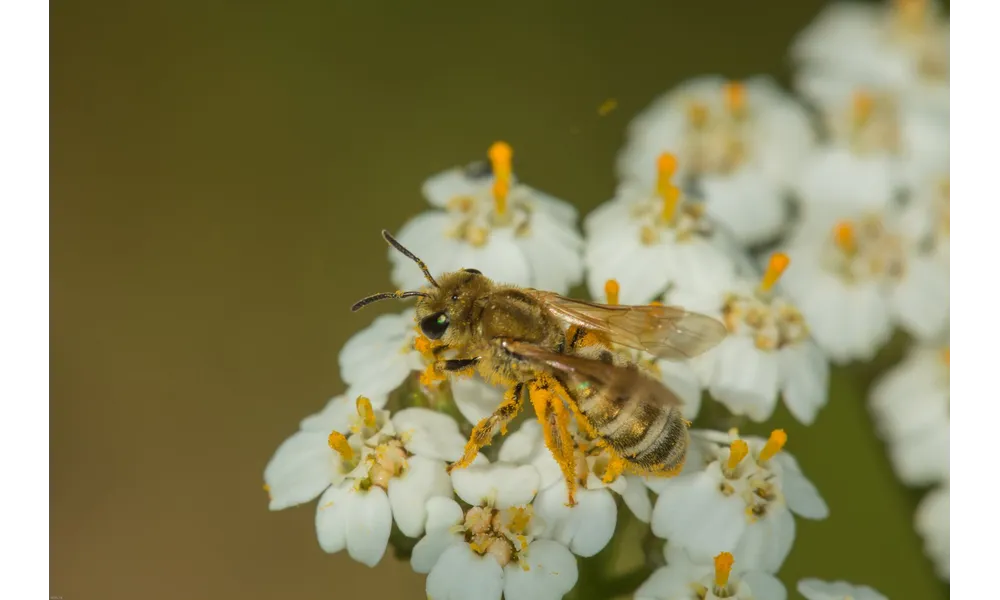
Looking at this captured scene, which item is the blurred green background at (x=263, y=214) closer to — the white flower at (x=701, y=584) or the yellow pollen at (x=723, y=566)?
the white flower at (x=701, y=584)

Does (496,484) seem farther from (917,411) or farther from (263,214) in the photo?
(263,214)

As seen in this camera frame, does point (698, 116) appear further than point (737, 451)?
Yes

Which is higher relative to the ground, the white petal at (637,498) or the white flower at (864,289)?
the white flower at (864,289)

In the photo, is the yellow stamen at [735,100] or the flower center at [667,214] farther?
the yellow stamen at [735,100]

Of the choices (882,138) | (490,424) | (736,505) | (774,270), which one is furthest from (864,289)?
(490,424)

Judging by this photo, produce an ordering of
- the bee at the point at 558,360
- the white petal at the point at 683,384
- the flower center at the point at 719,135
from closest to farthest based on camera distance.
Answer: the bee at the point at 558,360 < the white petal at the point at 683,384 < the flower center at the point at 719,135

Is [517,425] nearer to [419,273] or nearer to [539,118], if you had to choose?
[419,273]

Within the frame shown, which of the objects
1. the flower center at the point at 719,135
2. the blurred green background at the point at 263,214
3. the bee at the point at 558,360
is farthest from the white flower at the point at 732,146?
the bee at the point at 558,360
